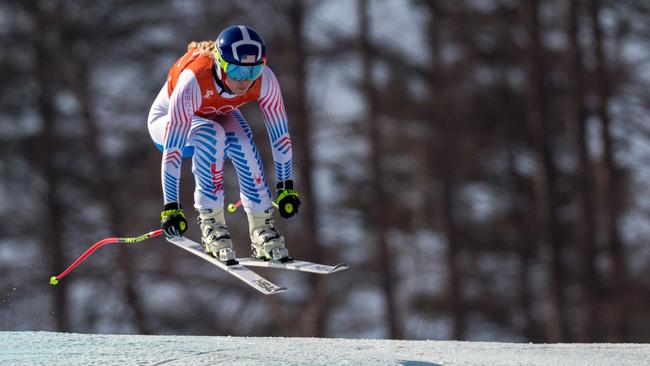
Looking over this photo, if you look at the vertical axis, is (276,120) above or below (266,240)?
above

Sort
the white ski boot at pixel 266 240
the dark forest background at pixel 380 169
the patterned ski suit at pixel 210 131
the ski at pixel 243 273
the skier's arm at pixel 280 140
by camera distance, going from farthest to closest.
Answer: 1. the dark forest background at pixel 380 169
2. the white ski boot at pixel 266 240
3. the skier's arm at pixel 280 140
4. the patterned ski suit at pixel 210 131
5. the ski at pixel 243 273

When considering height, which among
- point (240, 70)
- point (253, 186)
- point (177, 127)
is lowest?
point (253, 186)

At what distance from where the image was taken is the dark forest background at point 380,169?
2066 cm

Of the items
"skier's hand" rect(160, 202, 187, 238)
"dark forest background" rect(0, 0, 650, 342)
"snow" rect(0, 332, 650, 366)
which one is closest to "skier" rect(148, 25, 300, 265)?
"skier's hand" rect(160, 202, 187, 238)

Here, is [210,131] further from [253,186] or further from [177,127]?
[253,186]

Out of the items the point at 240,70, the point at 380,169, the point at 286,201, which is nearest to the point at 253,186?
the point at 286,201

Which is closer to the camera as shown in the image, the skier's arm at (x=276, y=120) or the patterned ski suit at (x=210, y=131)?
the patterned ski suit at (x=210, y=131)

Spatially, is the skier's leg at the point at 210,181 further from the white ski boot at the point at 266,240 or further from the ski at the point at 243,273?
the white ski boot at the point at 266,240

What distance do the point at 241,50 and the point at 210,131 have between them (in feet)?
2.34

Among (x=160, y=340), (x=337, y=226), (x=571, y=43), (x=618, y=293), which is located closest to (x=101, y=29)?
(x=337, y=226)

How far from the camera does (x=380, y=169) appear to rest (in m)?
21.2

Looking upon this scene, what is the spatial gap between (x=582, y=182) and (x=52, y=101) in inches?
411

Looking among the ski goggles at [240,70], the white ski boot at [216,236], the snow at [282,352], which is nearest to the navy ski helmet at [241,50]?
the ski goggles at [240,70]

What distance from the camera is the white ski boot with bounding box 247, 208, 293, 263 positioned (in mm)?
7453
